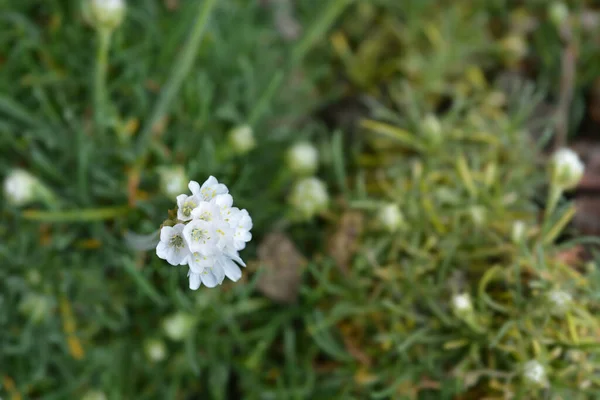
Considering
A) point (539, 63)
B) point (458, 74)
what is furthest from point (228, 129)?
point (539, 63)

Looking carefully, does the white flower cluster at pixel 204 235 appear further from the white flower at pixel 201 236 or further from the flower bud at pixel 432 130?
the flower bud at pixel 432 130

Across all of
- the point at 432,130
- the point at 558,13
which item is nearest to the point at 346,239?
the point at 432,130

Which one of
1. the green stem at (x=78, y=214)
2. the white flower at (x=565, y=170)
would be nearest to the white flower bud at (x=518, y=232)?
the white flower at (x=565, y=170)

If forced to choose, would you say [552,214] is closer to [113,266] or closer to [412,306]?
[412,306]

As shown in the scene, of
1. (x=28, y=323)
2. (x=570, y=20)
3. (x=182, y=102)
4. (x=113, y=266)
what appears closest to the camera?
(x=28, y=323)

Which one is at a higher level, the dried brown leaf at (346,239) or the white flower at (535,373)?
the dried brown leaf at (346,239)

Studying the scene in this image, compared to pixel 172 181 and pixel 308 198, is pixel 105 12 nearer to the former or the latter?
pixel 172 181
